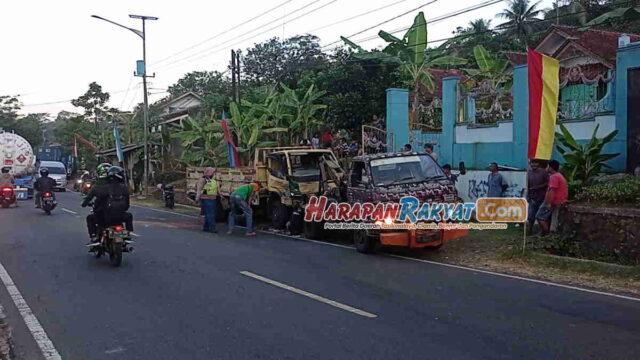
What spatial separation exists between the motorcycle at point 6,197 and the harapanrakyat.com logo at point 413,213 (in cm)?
1489

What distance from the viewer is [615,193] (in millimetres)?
11148

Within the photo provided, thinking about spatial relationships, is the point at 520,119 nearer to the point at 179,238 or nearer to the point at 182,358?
the point at 179,238

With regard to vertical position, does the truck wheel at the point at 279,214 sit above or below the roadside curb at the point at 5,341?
above

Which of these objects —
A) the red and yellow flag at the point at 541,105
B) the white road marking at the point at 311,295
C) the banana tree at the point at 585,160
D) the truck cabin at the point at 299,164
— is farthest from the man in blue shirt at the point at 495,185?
the white road marking at the point at 311,295

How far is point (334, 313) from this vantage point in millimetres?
7336

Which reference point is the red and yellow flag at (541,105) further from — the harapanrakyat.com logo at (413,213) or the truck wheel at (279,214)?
the truck wheel at (279,214)

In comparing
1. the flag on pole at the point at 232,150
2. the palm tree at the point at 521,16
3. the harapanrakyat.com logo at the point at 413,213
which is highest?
the palm tree at the point at 521,16

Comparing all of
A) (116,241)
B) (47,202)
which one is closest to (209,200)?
(116,241)

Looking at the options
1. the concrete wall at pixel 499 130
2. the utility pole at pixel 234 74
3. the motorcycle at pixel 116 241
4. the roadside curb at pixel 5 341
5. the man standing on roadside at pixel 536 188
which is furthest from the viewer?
the utility pole at pixel 234 74

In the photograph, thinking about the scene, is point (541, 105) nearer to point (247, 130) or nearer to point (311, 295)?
point (311, 295)

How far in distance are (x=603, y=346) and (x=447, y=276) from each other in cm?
389

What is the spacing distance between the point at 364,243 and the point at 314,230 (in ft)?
9.77

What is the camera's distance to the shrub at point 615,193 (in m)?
10.9

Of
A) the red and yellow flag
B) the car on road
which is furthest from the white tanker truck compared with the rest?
the red and yellow flag
